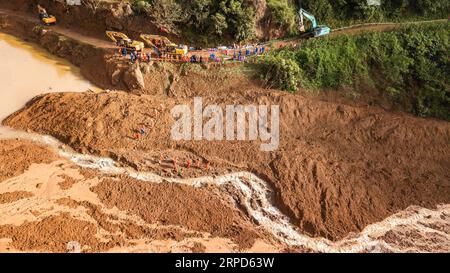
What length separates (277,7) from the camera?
23344mm

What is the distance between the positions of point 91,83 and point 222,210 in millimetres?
11827

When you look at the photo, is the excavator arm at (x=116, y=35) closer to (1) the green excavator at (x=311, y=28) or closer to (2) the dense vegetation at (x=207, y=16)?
(2) the dense vegetation at (x=207, y=16)

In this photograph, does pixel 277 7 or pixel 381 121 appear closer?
pixel 381 121

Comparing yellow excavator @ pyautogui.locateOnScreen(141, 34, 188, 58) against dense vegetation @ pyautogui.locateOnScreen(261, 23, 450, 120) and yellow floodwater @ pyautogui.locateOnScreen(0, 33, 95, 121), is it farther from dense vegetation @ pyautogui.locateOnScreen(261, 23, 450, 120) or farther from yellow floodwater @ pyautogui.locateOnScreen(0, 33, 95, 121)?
dense vegetation @ pyautogui.locateOnScreen(261, 23, 450, 120)

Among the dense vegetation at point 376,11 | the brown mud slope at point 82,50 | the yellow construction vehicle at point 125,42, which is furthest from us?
the dense vegetation at point 376,11

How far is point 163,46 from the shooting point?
75.5ft

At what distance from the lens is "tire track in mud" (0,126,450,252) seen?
54.3 ft

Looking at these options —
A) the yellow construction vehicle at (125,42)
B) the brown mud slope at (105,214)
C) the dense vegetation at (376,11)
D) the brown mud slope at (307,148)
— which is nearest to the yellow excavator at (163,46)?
the yellow construction vehicle at (125,42)

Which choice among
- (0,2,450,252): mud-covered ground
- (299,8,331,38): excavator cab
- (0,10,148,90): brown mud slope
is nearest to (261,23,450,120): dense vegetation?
(299,8,331,38): excavator cab

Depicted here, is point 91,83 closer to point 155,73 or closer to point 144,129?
point 155,73

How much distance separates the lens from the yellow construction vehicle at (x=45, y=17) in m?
25.6

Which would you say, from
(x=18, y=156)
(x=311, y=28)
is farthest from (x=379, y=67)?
(x=18, y=156)

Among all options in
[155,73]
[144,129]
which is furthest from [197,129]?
[155,73]

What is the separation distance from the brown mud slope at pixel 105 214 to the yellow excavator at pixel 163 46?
8.40 m
